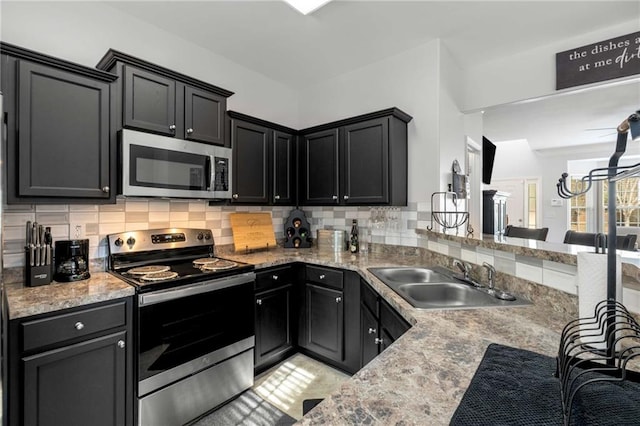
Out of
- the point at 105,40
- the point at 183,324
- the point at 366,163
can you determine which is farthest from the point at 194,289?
the point at 105,40

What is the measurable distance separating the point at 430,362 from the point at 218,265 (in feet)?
5.39

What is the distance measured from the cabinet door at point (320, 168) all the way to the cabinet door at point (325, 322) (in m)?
0.87

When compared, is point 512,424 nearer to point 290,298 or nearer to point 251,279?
point 251,279

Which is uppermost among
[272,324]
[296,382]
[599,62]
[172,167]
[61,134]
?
[599,62]

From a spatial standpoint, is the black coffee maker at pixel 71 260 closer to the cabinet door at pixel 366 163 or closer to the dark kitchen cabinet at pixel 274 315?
the dark kitchen cabinet at pixel 274 315

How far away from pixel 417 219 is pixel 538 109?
262 cm

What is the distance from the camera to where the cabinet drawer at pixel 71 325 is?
131 centimetres

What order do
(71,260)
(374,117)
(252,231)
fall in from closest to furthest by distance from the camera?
(71,260)
(374,117)
(252,231)

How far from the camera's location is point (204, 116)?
2246 mm

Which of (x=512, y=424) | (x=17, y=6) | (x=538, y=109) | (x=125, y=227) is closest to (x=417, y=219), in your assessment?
(x=512, y=424)

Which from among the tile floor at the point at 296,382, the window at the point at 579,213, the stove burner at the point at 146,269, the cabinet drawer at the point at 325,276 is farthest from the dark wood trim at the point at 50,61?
the window at the point at 579,213

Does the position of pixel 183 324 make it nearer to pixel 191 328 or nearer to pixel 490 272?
pixel 191 328

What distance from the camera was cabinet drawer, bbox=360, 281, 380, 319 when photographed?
1.85 meters

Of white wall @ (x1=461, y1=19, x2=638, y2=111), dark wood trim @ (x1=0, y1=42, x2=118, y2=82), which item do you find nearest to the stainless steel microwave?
dark wood trim @ (x1=0, y1=42, x2=118, y2=82)
